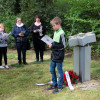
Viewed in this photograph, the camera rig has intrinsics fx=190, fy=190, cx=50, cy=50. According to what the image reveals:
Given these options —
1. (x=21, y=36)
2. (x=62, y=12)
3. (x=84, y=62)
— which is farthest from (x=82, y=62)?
(x=62, y=12)

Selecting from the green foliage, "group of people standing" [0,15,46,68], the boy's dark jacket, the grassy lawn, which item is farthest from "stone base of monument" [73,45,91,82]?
the green foliage

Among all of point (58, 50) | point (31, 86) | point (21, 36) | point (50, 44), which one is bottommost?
point (31, 86)

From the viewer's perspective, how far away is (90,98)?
160 inches

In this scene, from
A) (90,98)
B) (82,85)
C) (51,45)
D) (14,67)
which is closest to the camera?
(90,98)

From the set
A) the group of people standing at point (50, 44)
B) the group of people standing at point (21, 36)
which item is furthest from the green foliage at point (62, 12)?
the group of people standing at point (50, 44)

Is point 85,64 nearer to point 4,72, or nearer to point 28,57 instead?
point 4,72

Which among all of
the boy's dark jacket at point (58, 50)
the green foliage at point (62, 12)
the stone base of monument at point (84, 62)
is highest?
the green foliage at point (62, 12)

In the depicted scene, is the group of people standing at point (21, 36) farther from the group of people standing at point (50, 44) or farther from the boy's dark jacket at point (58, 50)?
the boy's dark jacket at point (58, 50)

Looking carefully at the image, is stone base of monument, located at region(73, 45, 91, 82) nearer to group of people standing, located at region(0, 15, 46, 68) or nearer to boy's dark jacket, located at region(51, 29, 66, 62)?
boy's dark jacket, located at region(51, 29, 66, 62)

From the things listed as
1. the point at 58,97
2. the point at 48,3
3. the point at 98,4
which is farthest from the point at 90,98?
the point at 48,3

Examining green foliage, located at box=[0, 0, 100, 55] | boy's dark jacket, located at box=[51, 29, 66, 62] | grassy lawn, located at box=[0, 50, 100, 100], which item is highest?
green foliage, located at box=[0, 0, 100, 55]

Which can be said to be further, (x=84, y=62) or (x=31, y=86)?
(x=31, y=86)

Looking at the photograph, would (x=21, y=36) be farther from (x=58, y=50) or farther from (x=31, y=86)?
(x=58, y=50)

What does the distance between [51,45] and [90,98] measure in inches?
58.2
